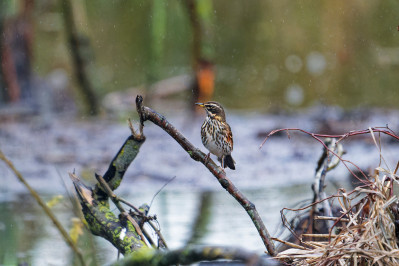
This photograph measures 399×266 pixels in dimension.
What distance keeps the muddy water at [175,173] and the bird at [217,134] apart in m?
0.56

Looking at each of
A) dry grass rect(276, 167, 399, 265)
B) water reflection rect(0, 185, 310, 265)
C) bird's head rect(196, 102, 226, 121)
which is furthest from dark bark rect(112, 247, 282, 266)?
bird's head rect(196, 102, 226, 121)

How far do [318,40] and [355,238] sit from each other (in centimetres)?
993

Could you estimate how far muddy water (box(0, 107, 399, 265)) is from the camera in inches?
167

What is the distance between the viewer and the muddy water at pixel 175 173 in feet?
14.0

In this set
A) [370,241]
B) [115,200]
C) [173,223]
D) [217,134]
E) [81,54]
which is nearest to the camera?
[370,241]

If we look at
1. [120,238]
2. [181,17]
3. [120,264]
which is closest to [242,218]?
[120,238]

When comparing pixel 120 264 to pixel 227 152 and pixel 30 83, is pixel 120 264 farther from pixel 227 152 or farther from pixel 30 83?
pixel 30 83

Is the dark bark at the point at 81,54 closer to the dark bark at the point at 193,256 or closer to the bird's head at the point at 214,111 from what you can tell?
the bird's head at the point at 214,111

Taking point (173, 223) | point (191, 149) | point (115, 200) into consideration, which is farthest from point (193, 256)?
point (173, 223)

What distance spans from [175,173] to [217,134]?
321cm

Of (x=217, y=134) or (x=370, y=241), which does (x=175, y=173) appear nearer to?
(x=217, y=134)

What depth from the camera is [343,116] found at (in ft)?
27.3

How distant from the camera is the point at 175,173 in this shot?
6730mm

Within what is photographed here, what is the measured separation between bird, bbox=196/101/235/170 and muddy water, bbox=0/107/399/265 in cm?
56
